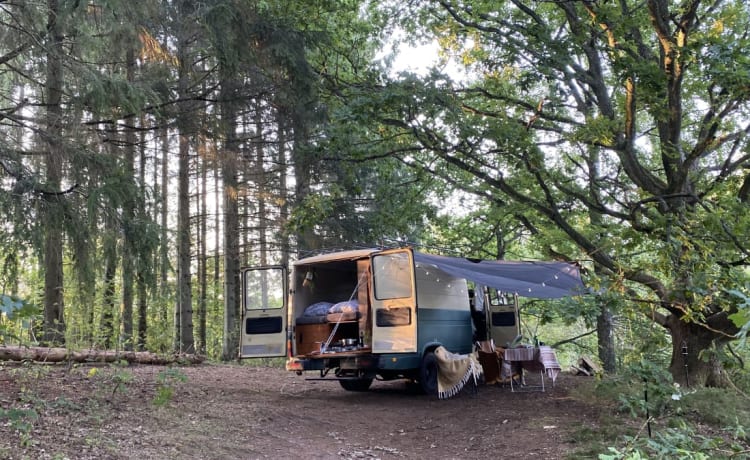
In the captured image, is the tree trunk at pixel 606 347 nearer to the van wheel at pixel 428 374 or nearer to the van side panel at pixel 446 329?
the van side panel at pixel 446 329

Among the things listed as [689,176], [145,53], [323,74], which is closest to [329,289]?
[323,74]

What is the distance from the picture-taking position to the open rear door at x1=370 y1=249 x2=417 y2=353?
8.12 m

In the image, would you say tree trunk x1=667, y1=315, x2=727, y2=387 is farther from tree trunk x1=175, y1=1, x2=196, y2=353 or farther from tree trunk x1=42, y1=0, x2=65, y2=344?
tree trunk x1=42, y1=0, x2=65, y2=344

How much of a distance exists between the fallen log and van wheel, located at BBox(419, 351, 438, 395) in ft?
15.0

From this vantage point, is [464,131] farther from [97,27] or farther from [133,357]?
[133,357]

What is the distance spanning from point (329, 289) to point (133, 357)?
3.41 metres

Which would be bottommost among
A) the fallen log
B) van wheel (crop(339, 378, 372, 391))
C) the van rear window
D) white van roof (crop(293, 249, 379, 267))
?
van wheel (crop(339, 378, 372, 391))

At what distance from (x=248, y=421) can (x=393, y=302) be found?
2.66m

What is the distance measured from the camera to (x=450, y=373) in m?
8.81

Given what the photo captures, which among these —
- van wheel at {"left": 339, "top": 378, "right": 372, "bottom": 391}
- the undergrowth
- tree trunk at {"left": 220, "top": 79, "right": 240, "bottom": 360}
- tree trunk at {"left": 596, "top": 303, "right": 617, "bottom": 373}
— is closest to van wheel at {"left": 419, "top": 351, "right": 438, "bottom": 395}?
van wheel at {"left": 339, "top": 378, "right": 372, "bottom": 391}

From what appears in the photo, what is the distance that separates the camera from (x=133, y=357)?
9914mm

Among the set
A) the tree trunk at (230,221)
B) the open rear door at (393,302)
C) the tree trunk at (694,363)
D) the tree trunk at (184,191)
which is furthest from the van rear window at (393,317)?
the tree trunk at (230,221)

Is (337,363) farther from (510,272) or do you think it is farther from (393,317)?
(510,272)

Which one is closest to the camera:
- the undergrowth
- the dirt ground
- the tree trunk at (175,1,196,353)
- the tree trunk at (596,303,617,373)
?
the dirt ground
